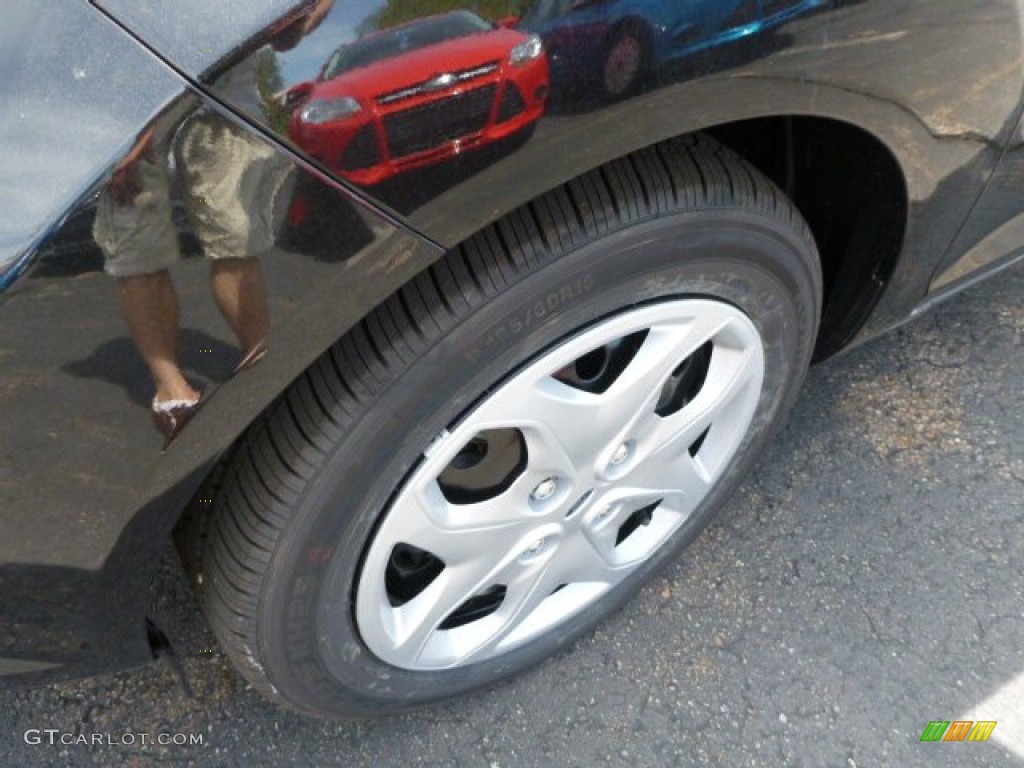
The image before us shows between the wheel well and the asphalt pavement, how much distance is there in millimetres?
444

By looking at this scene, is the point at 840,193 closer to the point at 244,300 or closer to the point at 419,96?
the point at 419,96

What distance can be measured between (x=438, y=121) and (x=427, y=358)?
303 mm

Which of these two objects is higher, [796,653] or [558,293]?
[558,293]

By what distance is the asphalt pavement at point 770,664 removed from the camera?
1729mm

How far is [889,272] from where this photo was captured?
5.46ft

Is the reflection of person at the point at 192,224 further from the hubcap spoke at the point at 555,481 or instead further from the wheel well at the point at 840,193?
the wheel well at the point at 840,193

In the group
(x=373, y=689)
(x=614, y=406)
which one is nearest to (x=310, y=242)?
(x=614, y=406)

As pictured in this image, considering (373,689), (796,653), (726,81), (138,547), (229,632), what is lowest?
(796,653)

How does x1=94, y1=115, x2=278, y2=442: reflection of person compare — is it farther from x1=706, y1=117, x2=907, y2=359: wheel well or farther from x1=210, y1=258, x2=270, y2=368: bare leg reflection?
x1=706, y1=117, x2=907, y2=359: wheel well

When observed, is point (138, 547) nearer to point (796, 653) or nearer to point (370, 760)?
point (370, 760)

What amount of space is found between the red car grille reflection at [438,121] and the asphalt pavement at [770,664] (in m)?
1.15

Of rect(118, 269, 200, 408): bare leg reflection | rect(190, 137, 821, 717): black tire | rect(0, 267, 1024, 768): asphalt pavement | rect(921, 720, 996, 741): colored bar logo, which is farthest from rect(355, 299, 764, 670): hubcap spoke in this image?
rect(921, 720, 996, 741): colored bar logo

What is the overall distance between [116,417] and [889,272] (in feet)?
4.16

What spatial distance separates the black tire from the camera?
1.16m
